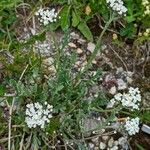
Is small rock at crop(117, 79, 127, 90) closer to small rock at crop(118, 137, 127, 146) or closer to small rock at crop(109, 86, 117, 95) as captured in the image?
small rock at crop(109, 86, 117, 95)

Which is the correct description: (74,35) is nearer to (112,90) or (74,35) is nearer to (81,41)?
(81,41)

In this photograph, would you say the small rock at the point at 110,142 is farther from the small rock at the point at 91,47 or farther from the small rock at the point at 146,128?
the small rock at the point at 91,47

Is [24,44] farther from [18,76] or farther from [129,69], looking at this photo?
[129,69]

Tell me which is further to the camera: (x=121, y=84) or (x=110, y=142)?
(x=121, y=84)

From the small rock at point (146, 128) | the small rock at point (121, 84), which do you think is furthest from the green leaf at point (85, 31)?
the small rock at point (146, 128)

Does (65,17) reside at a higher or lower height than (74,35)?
higher

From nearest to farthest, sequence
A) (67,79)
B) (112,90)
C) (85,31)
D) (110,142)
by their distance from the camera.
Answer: (67,79), (110,142), (112,90), (85,31)

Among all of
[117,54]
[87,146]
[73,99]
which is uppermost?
[117,54]

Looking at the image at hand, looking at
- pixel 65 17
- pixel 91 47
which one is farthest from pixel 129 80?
pixel 65 17

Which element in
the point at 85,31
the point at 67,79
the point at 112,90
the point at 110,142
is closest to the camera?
the point at 67,79

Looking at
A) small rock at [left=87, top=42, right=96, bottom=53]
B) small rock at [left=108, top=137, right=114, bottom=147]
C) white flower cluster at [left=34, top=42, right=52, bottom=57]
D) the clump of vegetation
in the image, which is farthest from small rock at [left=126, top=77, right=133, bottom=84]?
white flower cluster at [left=34, top=42, right=52, bottom=57]

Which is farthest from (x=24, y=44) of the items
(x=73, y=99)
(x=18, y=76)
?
(x=73, y=99)
